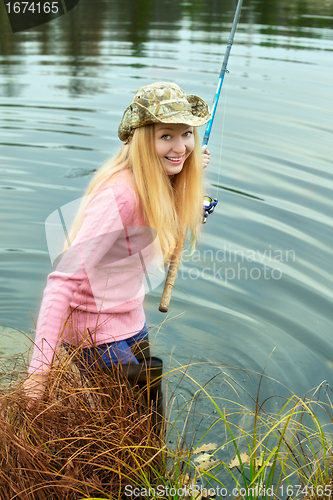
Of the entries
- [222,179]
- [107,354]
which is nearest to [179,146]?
[107,354]

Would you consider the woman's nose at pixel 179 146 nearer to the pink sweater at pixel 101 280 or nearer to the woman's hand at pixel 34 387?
the pink sweater at pixel 101 280

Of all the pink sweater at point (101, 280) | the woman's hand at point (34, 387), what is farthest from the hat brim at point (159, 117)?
the woman's hand at point (34, 387)

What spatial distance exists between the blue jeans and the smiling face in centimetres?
84

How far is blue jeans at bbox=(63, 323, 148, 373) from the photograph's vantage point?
2494mm

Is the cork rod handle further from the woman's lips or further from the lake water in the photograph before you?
the lake water

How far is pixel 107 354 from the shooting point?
265 centimetres

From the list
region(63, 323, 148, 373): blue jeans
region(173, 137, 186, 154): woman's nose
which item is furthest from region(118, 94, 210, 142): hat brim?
region(63, 323, 148, 373): blue jeans

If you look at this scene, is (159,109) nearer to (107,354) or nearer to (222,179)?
(107,354)

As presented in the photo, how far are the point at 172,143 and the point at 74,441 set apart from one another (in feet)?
4.58

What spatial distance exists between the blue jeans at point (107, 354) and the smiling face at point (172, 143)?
838 mm

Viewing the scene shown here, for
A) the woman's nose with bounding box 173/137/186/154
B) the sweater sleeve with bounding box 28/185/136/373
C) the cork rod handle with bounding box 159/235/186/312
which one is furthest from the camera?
the cork rod handle with bounding box 159/235/186/312

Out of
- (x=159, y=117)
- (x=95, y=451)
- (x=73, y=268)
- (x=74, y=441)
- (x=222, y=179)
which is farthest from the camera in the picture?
(x=222, y=179)

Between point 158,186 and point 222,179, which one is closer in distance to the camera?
point 158,186

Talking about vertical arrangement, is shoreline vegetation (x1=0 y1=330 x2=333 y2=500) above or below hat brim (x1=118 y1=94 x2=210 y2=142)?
below
